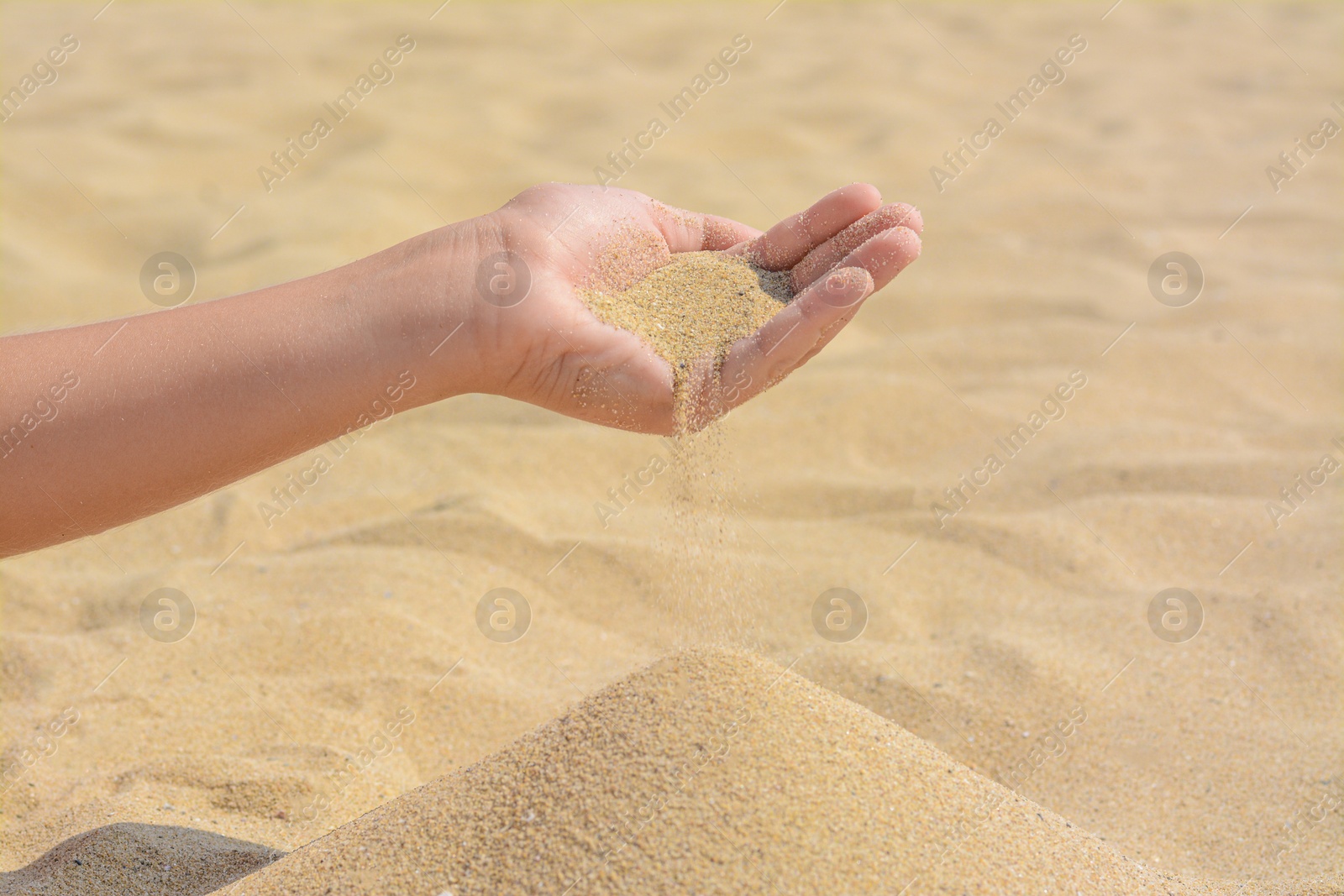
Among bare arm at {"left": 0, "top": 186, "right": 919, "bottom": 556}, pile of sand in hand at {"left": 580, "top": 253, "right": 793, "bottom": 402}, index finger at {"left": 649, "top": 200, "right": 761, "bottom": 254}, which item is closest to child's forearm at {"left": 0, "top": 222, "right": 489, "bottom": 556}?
bare arm at {"left": 0, "top": 186, "right": 919, "bottom": 556}

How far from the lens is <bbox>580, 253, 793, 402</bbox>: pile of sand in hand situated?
2006mm

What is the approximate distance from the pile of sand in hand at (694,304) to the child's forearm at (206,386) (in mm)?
339

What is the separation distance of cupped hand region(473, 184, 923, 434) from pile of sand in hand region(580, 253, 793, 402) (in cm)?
4

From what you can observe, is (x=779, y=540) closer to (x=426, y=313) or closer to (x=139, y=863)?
(x=426, y=313)

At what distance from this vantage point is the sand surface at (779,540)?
1.74 meters

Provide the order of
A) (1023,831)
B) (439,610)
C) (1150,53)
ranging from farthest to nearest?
(1150,53) → (439,610) → (1023,831)

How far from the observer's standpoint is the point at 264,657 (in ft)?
7.77

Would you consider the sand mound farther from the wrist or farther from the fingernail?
the fingernail

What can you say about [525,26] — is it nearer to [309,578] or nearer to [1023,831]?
[309,578]

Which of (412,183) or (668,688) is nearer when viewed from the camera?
(668,688)

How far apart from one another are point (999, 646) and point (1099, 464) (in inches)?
39.7

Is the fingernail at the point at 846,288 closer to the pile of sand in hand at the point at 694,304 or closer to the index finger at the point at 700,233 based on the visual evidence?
the pile of sand in hand at the point at 694,304

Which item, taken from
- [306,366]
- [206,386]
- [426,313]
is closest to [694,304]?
[426,313]

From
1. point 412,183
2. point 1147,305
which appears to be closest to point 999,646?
point 1147,305
